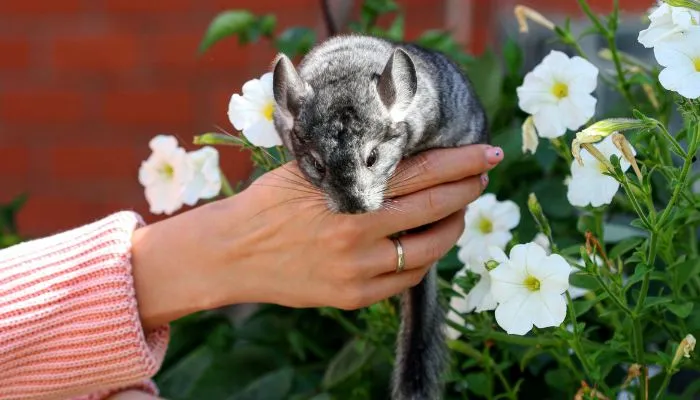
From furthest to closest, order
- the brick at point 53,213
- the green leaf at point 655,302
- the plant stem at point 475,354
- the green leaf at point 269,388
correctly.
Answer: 1. the brick at point 53,213
2. the green leaf at point 269,388
3. the plant stem at point 475,354
4. the green leaf at point 655,302

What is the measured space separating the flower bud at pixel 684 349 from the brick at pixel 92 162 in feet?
6.71

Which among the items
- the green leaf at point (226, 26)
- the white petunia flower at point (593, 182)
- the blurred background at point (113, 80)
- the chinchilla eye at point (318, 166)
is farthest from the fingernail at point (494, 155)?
the blurred background at point (113, 80)

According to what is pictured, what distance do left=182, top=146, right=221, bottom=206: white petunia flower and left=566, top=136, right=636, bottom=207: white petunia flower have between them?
1.61ft

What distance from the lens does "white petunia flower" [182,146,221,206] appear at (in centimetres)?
155

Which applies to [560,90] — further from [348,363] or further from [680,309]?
[348,363]

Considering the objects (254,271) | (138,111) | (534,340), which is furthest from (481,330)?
(138,111)

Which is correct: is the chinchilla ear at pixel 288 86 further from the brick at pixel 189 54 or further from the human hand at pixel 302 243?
the brick at pixel 189 54

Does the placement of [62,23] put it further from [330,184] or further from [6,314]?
[330,184]

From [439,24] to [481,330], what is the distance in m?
1.56

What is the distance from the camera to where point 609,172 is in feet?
3.76

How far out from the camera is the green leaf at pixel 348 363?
162 centimetres

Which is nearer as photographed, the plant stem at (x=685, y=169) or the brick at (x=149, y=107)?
the plant stem at (x=685, y=169)

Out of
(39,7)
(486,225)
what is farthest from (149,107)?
(486,225)

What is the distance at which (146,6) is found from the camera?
9.66ft
